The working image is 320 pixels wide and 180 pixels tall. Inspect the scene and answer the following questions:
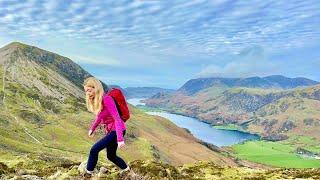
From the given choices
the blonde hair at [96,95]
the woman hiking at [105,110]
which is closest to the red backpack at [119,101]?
the woman hiking at [105,110]

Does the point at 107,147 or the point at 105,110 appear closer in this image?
the point at 105,110

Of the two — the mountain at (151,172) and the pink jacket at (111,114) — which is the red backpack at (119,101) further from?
the mountain at (151,172)

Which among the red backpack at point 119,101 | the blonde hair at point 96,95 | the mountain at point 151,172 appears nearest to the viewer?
the blonde hair at point 96,95

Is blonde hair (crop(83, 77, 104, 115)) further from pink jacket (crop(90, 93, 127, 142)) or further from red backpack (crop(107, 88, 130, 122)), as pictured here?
red backpack (crop(107, 88, 130, 122))

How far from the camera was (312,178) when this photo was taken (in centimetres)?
3941

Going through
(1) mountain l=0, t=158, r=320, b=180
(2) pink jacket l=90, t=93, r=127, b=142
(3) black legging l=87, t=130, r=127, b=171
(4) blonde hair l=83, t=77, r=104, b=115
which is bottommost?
(1) mountain l=0, t=158, r=320, b=180

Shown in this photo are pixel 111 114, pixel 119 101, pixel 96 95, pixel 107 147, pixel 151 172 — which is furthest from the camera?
pixel 151 172

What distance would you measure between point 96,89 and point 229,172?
3063cm

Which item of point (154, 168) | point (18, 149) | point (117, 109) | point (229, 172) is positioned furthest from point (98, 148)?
point (18, 149)

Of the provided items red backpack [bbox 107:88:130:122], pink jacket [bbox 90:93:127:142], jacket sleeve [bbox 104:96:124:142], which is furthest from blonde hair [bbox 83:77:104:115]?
red backpack [bbox 107:88:130:122]

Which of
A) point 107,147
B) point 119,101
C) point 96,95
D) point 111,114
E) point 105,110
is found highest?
point 96,95

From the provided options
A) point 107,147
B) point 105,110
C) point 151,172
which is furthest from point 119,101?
point 151,172

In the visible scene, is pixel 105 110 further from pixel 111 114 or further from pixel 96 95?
pixel 96 95

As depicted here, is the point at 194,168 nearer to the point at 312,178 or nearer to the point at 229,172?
the point at 229,172
